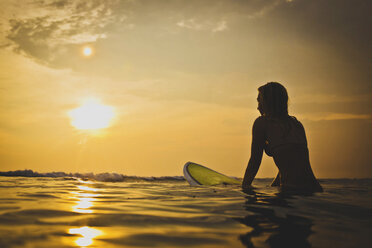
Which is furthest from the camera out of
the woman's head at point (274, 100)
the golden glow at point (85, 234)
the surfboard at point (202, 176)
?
the surfboard at point (202, 176)

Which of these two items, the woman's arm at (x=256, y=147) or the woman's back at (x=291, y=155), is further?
the woman's arm at (x=256, y=147)

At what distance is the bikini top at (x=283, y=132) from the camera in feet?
13.0

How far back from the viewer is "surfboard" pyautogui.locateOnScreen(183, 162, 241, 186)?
717 centimetres

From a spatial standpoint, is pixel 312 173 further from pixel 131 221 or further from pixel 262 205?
pixel 131 221

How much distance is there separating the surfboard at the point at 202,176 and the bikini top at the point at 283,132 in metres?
3.23

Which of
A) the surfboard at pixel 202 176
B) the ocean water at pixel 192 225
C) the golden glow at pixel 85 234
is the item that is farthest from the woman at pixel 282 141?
the surfboard at pixel 202 176

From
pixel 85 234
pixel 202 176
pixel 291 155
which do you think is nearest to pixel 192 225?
pixel 85 234

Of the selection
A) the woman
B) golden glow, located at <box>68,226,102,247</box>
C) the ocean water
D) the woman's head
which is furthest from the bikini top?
golden glow, located at <box>68,226,102,247</box>

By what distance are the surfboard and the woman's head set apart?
332cm

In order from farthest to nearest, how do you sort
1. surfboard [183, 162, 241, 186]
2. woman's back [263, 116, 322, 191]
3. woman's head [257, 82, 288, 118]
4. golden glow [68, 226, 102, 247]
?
surfboard [183, 162, 241, 186], woman's head [257, 82, 288, 118], woman's back [263, 116, 322, 191], golden glow [68, 226, 102, 247]

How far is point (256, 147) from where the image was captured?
438cm

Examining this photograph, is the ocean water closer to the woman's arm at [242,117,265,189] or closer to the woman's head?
the woman's arm at [242,117,265,189]

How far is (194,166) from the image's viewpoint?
8227 mm

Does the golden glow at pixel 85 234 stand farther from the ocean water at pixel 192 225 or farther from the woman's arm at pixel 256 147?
the woman's arm at pixel 256 147
